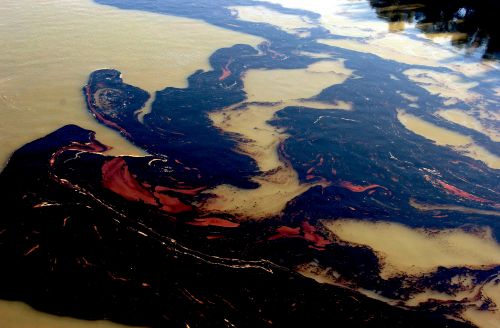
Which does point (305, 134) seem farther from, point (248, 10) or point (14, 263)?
point (248, 10)

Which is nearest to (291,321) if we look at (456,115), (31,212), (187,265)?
(187,265)

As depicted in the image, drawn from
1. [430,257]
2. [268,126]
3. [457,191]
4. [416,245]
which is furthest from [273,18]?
[430,257]

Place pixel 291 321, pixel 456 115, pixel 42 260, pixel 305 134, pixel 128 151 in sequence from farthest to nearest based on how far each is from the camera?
1. pixel 456 115
2. pixel 305 134
3. pixel 128 151
4. pixel 42 260
5. pixel 291 321

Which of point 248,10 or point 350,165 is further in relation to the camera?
point 248,10

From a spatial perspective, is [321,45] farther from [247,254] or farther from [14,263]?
[14,263]

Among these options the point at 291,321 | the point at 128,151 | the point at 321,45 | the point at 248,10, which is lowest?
the point at 291,321

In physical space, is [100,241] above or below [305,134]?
below

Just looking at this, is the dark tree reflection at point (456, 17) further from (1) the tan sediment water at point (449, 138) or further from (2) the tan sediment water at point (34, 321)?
(2) the tan sediment water at point (34, 321)

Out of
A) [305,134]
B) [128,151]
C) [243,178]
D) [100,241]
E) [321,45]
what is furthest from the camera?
[321,45]
